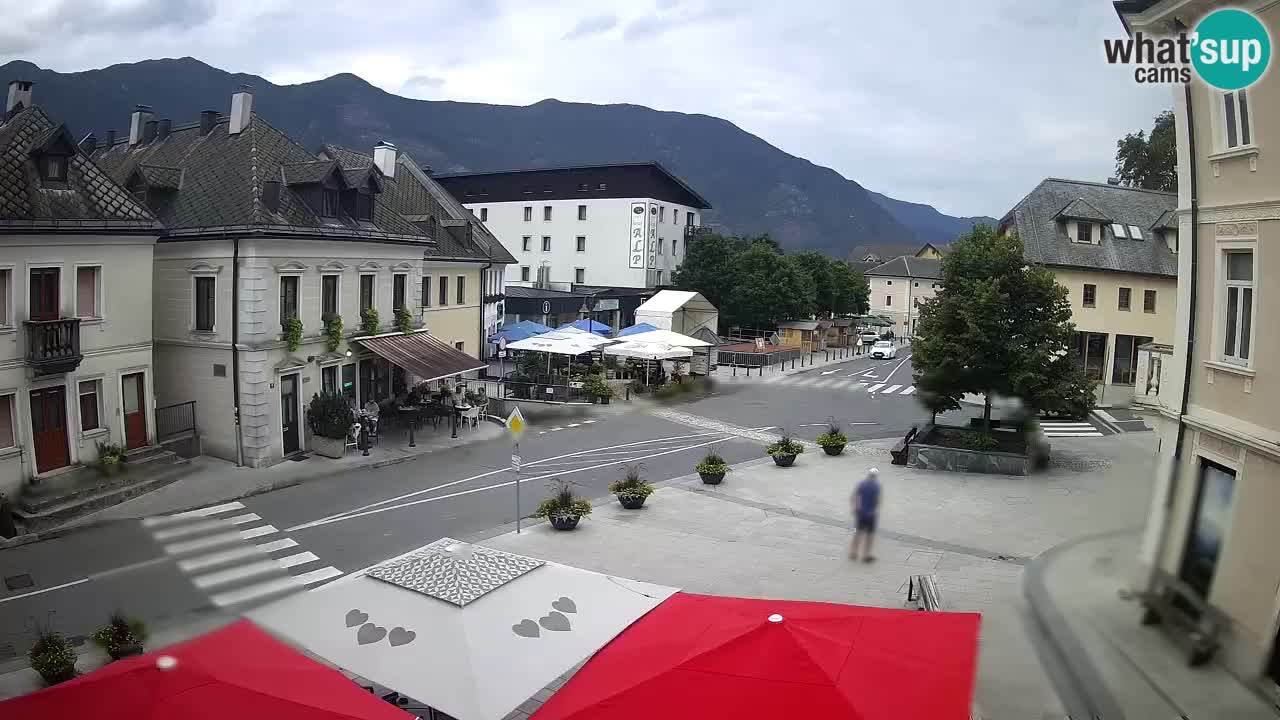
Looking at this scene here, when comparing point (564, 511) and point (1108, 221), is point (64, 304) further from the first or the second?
point (1108, 221)

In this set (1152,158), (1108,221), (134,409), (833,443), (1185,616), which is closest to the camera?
(1185,616)

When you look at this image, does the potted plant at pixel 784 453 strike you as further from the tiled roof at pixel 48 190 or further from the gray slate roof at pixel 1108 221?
the tiled roof at pixel 48 190

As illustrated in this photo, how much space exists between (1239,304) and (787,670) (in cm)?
409

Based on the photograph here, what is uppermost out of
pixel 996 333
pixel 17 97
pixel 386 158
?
pixel 386 158

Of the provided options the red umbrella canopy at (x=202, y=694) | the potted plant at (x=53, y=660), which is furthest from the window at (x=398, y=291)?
the red umbrella canopy at (x=202, y=694)

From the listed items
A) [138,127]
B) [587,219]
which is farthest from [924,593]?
[587,219]

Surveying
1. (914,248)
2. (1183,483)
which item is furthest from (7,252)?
(914,248)

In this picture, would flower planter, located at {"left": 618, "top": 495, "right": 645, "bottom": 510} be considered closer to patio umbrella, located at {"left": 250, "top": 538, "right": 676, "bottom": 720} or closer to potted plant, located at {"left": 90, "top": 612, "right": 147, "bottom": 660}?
patio umbrella, located at {"left": 250, "top": 538, "right": 676, "bottom": 720}

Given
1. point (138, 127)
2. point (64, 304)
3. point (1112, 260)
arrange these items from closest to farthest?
point (1112, 260)
point (64, 304)
point (138, 127)

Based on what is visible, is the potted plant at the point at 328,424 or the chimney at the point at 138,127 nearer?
the potted plant at the point at 328,424

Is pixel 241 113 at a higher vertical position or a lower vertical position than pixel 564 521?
higher

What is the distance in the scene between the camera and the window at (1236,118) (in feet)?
18.0

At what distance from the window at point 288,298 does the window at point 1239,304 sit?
1909 centimetres

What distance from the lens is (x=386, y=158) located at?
33.6 m
